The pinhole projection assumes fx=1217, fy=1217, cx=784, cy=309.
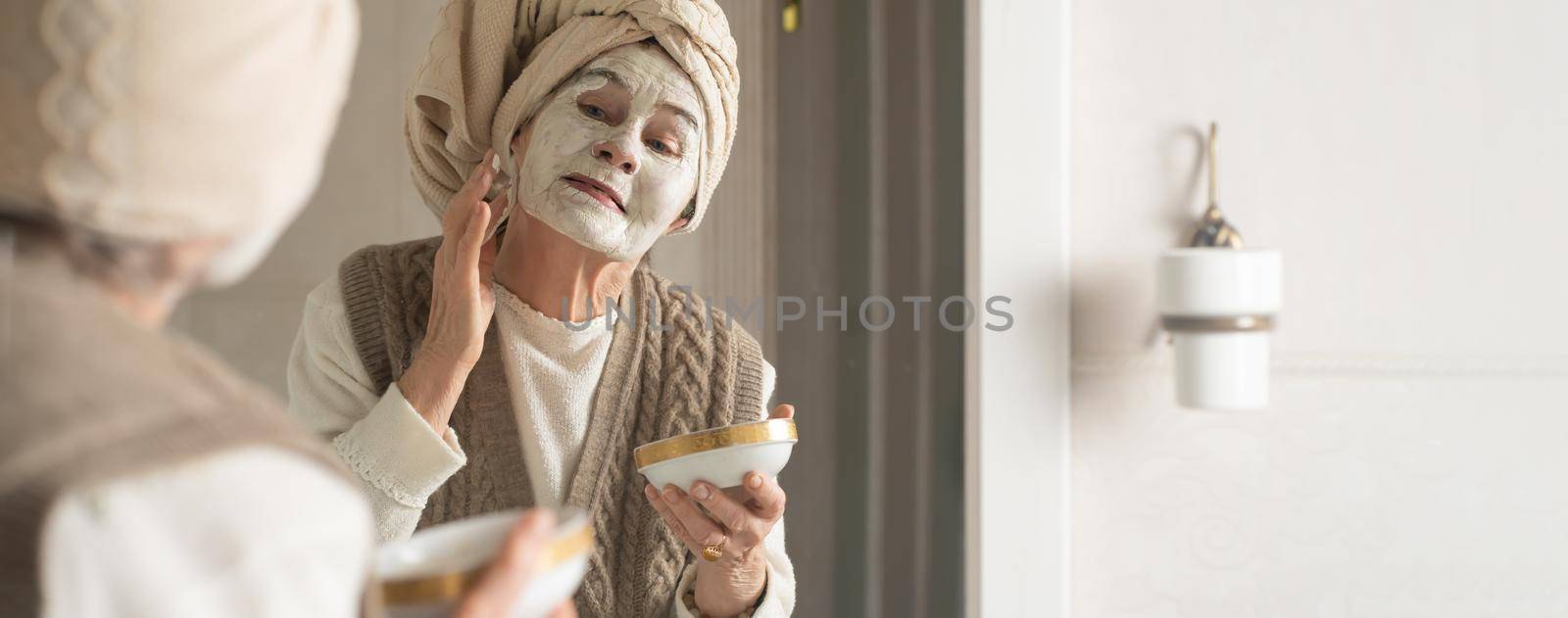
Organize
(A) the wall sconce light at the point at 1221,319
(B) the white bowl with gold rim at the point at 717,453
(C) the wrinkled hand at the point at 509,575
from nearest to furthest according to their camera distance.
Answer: (C) the wrinkled hand at the point at 509,575, (B) the white bowl with gold rim at the point at 717,453, (A) the wall sconce light at the point at 1221,319

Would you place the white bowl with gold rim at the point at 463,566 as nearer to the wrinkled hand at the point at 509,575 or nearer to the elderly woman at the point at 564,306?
the wrinkled hand at the point at 509,575

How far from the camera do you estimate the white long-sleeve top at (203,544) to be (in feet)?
1.33

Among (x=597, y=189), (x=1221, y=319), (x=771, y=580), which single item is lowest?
(x=771, y=580)

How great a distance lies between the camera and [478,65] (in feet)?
3.39

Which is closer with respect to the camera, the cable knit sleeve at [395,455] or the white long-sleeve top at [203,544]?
the white long-sleeve top at [203,544]

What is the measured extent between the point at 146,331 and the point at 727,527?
0.60m

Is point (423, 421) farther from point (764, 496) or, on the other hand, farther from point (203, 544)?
point (203, 544)

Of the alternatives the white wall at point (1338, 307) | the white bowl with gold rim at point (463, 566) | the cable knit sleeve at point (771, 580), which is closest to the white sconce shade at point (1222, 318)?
the white wall at point (1338, 307)

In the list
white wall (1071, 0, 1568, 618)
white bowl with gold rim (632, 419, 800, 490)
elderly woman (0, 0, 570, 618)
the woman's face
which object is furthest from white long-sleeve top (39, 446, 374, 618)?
white wall (1071, 0, 1568, 618)

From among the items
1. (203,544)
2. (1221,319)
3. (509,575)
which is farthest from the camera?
(1221,319)

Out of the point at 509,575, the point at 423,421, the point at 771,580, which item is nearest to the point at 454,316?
the point at 423,421

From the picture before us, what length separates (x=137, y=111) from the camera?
0.44 meters

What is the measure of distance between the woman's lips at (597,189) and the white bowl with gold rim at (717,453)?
217 mm

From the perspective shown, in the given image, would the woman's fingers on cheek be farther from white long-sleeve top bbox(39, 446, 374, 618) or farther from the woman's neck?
white long-sleeve top bbox(39, 446, 374, 618)
